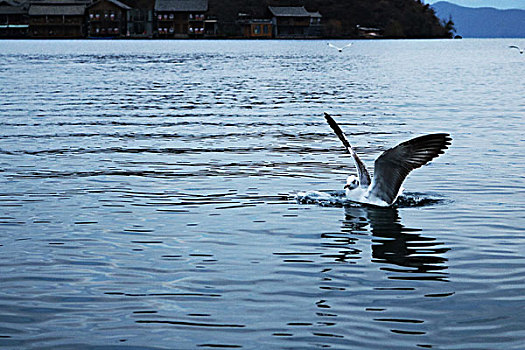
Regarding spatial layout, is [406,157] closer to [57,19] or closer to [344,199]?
[344,199]

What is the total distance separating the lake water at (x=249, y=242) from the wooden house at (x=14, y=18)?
169m

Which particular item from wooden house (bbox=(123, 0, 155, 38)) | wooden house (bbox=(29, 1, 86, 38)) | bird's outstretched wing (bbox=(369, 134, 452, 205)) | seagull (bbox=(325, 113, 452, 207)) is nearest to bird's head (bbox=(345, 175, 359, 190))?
seagull (bbox=(325, 113, 452, 207))

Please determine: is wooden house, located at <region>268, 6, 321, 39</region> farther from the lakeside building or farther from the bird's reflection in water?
the bird's reflection in water

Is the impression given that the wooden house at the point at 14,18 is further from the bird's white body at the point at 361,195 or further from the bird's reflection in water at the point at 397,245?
the bird's reflection in water at the point at 397,245

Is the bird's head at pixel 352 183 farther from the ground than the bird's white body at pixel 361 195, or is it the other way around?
the bird's head at pixel 352 183

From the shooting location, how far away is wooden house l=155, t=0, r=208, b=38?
177 meters

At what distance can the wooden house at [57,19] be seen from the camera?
174250 millimetres

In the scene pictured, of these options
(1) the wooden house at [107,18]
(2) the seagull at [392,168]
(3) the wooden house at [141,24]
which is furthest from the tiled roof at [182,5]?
(2) the seagull at [392,168]

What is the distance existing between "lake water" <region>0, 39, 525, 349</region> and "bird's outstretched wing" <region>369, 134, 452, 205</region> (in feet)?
2.30

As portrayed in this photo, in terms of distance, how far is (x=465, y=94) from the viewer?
131 ft

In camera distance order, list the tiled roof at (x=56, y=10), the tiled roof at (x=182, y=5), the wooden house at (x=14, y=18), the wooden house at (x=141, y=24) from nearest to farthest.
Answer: the tiled roof at (x=56, y=10), the tiled roof at (x=182, y=5), the wooden house at (x=14, y=18), the wooden house at (x=141, y=24)

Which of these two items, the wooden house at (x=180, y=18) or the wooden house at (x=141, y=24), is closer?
the wooden house at (x=180, y=18)

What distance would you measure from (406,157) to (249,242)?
2736 millimetres

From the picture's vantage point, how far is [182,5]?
178375 millimetres
